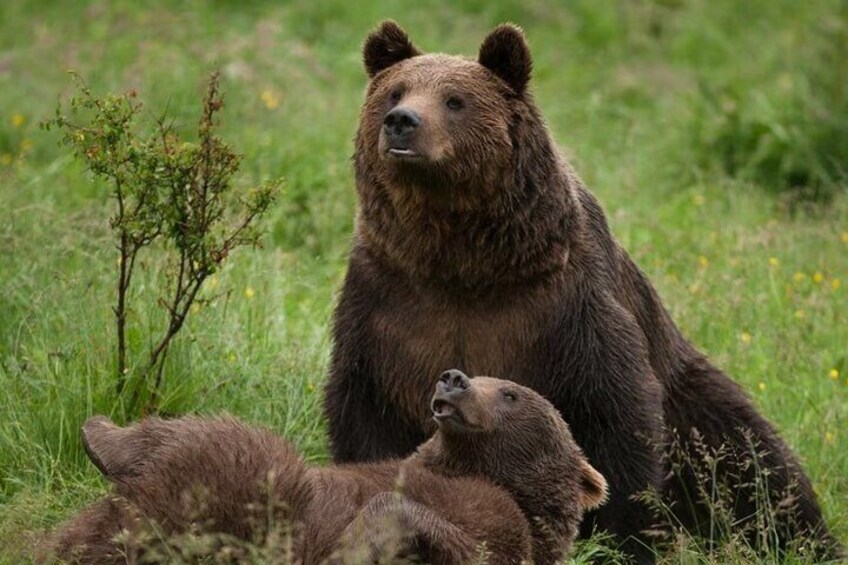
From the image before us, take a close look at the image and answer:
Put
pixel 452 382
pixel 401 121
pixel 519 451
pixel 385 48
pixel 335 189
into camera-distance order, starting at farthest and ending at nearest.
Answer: pixel 335 189, pixel 385 48, pixel 401 121, pixel 519 451, pixel 452 382

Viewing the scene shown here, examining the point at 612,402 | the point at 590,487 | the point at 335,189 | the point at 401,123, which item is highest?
the point at 401,123

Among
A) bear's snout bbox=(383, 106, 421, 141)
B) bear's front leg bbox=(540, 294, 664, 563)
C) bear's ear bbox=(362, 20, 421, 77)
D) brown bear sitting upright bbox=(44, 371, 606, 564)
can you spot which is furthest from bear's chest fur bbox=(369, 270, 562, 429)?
bear's ear bbox=(362, 20, 421, 77)

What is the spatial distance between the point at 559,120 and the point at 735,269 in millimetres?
3592

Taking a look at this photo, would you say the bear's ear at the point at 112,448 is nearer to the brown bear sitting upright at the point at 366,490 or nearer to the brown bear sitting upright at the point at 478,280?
the brown bear sitting upright at the point at 366,490

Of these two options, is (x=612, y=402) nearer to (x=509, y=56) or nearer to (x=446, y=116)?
(x=446, y=116)

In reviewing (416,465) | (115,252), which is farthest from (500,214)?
(115,252)

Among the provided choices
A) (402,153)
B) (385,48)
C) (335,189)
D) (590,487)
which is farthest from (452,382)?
(335,189)

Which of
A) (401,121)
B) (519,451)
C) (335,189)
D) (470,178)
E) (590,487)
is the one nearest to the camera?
(519,451)

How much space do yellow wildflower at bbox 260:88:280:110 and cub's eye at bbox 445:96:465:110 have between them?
5169 millimetres

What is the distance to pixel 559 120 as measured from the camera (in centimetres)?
1335

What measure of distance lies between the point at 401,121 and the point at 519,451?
1320 millimetres

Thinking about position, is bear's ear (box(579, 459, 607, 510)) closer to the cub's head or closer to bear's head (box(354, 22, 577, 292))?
bear's head (box(354, 22, 577, 292))

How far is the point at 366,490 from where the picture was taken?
5797 mm

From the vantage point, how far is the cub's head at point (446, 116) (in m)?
6.66
